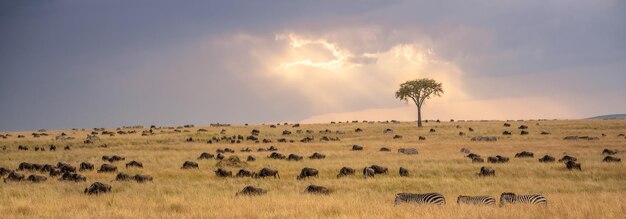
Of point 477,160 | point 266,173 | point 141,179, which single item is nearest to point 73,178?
point 141,179

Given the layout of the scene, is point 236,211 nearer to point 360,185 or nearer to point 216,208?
point 216,208

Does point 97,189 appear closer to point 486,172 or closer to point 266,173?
point 266,173

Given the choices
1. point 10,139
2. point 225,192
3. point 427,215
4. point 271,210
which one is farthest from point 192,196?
point 10,139

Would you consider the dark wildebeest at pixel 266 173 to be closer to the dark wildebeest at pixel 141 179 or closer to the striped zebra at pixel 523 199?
the dark wildebeest at pixel 141 179

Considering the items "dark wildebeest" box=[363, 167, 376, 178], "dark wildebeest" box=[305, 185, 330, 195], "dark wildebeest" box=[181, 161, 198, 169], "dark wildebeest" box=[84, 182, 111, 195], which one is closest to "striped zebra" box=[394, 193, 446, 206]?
"dark wildebeest" box=[305, 185, 330, 195]

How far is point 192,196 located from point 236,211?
20.9 feet

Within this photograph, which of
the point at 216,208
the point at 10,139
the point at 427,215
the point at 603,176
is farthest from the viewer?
the point at 10,139

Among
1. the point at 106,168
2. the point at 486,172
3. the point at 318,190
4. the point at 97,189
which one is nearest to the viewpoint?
the point at 318,190

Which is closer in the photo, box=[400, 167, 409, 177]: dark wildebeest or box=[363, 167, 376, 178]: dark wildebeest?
box=[363, 167, 376, 178]: dark wildebeest

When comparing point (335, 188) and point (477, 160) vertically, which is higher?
point (477, 160)

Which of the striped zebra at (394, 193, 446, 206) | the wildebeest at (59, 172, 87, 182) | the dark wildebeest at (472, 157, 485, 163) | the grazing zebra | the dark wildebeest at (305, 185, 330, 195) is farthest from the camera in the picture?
the dark wildebeest at (472, 157, 485, 163)

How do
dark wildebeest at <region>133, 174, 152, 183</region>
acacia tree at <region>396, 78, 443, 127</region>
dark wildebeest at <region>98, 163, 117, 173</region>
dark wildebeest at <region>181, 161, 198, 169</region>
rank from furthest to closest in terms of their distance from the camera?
1. acacia tree at <region>396, 78, 443, 127</region>
2. dark wildebeest at <region>181, 161, 198, 169</region>
3. dark wildebeest at <region>98, 163, 117, 173</region>
4. dark wildebeest at <region>133, 174, 152, 183</region>

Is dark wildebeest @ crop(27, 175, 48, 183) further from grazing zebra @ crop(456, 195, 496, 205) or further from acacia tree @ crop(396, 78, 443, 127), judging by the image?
acacia tree @ crop(396, 78, 443, 127)

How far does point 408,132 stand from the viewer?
76.1m
